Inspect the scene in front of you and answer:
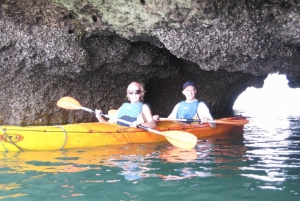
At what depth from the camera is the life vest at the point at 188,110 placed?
7461mm

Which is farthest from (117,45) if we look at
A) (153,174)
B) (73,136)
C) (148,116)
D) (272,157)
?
(153,174)

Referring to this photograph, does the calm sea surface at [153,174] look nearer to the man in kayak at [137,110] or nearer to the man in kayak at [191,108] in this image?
the man in kayak at [137,110]

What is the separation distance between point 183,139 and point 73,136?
5.71ft

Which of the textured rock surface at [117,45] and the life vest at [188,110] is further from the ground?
the textured rock surface at [117,45]

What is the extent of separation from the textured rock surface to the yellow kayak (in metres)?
1.59

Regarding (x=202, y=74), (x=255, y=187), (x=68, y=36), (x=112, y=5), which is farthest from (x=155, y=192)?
(x=202, y=74)

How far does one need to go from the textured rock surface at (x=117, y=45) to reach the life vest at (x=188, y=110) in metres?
0.78

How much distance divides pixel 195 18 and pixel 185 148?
2.25 m

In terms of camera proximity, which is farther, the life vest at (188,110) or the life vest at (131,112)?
the life vest at (188,110)

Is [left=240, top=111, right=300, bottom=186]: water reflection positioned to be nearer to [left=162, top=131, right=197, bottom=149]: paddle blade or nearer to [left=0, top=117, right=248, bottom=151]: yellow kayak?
[left=162, top=131, right=197, bottom=149]: paddle blade

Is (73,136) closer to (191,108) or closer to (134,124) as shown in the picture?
(134,124)

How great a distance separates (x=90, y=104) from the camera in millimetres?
10461

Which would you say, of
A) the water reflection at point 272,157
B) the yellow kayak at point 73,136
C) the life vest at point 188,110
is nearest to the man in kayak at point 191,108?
the life vest at point 188,110

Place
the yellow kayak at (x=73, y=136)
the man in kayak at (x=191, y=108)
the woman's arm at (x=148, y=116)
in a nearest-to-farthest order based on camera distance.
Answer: the yellow kayak at (x=73, y=136) → the woman's arm at (x=148, y=116) → the man in kayak at (x=191, y=108)
